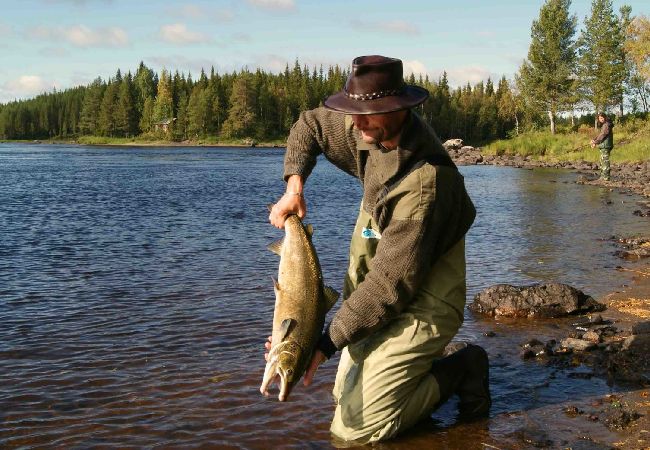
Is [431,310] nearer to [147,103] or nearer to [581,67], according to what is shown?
[581,67]

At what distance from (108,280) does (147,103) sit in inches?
→ 5018

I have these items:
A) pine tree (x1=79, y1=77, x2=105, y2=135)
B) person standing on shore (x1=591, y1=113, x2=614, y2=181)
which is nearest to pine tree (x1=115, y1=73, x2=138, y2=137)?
pine tree (x1=79, y1=77, x2=105, y2=135)

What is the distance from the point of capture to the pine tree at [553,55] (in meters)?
66.5

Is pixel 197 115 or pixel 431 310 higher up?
pixel 197 115

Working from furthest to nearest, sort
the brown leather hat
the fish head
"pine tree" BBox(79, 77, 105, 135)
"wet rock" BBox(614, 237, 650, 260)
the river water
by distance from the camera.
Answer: "pine tree" BBox(79, 77, 105, 135)
"wet rock" BBox(614, 237, 650, 260)
the river water
the fish head
the brown leather hat

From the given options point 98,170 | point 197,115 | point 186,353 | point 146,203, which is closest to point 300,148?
point 186,353

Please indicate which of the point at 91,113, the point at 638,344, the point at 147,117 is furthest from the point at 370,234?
the point at 91,113

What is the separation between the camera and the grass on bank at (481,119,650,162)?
41.4m

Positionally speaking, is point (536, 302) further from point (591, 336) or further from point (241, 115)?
point (241, 115)

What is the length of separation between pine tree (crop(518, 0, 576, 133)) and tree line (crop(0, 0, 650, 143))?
0.10 metres

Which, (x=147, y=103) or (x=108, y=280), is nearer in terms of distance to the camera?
(x=108, y=280)

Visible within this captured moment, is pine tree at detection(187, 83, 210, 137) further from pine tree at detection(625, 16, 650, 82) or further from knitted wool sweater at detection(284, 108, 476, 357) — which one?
knitted wool sweater at detection(284, 108, 476, 357)

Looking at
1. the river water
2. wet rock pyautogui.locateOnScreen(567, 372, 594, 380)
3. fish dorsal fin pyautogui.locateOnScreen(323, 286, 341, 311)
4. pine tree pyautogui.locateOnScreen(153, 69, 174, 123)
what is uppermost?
pine tree pyautogui.locateOnScreen(153, 69, 174, 123)

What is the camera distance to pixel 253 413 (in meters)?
6.07
